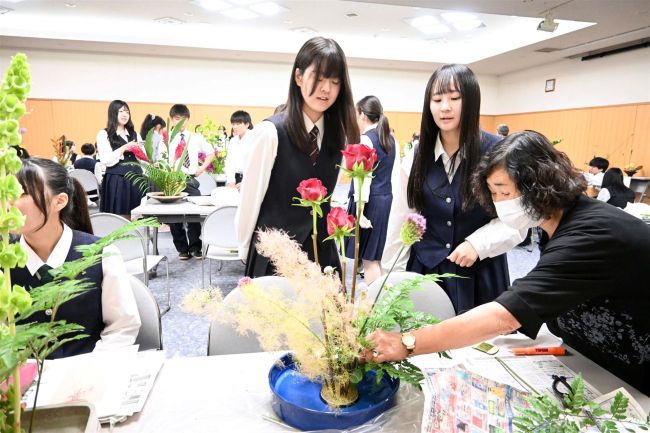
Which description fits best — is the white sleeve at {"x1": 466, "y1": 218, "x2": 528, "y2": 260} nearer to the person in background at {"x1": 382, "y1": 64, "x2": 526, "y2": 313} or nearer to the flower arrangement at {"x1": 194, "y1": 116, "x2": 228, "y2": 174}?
Result: the person in background at {"x1": 382, "y1": 64, "x2": 526, "y2": 313}

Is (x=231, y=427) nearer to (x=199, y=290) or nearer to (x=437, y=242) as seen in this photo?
(x=199, y=290)

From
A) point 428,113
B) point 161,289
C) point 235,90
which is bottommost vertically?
point 161,289

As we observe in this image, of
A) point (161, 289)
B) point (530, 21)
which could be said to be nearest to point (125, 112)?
point (161, 289)

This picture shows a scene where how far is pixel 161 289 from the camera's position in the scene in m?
3.72

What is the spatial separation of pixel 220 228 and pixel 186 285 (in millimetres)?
957

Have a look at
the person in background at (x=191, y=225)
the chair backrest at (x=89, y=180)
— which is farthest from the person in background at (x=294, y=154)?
the chair backrest at (x=89, y=180)

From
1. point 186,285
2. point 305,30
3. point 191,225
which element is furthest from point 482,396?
point 305,30

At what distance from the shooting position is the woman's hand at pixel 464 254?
1487 millimetres

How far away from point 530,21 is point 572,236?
850cm

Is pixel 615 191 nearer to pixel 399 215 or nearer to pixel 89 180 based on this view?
pixel 399 215

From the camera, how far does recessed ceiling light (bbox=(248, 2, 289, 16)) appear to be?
704cm

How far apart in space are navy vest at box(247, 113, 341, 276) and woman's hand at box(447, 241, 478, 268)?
18.0 inches

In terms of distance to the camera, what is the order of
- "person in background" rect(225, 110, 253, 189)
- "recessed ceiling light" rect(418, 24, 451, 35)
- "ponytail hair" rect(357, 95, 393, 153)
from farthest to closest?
"recessed ceiling light" rect(418, 24, 451, 35) < "person in background" rect(225, 110, 253, 189) < "ponytail hair" rect(357, 95, 393, 153)

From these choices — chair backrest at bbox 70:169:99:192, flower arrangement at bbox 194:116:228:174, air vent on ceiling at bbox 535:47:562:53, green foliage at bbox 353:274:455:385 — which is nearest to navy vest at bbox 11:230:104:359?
green foliage at bbox 353:274:455:385
